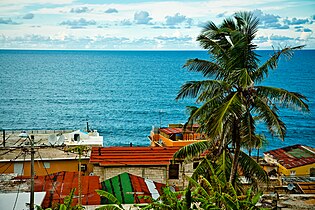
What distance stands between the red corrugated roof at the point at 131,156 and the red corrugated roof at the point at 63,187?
3.61 m

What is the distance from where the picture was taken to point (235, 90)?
752 inches

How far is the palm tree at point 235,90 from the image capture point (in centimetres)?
1767

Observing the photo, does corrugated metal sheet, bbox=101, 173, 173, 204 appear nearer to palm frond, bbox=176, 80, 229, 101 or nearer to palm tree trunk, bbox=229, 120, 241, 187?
palm tree trunk, bbox=229, 120, 241, 187

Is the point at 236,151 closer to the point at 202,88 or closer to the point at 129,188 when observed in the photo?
the point at 202,88

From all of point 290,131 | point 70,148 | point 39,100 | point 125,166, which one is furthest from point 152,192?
point 39,100

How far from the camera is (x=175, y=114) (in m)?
102

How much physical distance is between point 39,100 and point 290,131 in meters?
62.7

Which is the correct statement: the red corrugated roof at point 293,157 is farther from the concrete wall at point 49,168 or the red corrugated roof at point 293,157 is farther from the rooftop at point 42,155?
the concrete wall at point 49,168

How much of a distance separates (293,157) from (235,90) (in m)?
28.8

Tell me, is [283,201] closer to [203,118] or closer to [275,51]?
[203,118]

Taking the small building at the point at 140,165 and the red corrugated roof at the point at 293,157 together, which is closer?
the small building at the point at 140,165

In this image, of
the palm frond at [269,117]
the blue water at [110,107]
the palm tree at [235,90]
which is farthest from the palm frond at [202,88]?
the blue water at [110,107]

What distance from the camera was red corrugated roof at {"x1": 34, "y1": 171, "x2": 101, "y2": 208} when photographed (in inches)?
868

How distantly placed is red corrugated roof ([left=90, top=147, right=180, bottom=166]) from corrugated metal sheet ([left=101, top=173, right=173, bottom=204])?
450 cm
